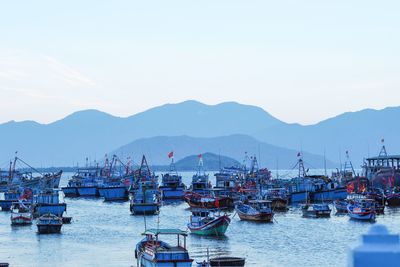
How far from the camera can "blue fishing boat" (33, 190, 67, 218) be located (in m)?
76.9

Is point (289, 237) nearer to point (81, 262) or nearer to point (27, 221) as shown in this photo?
point (81, 262)

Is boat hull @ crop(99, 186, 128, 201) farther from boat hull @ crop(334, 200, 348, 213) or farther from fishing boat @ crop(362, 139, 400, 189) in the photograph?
boat hull @ crop(334, 200, 348, 213)

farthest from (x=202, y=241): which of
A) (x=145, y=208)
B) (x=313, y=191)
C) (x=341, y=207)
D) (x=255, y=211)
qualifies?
(x=313, y=191)

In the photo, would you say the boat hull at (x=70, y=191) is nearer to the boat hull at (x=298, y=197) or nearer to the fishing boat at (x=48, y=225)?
the boat hull at (x=298, y=197)

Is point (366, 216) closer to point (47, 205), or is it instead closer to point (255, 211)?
point (255, 211)

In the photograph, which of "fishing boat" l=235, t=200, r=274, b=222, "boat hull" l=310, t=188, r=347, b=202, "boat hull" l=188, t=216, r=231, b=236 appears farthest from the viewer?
"boat hull" l=310, t=188, r=347, b=202

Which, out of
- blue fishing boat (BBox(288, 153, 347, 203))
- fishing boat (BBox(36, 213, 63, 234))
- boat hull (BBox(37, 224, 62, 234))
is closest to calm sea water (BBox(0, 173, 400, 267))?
boat hull (BBox(37, 224, 62, 234))

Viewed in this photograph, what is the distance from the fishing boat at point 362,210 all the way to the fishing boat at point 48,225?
30.4 meters

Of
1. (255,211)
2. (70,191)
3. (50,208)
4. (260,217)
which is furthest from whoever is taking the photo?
(70,191)

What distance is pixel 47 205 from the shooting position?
252 ft

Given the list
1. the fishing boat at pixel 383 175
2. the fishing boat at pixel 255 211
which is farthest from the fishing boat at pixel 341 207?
the fishing boat at pixel 383 175

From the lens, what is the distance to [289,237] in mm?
63125

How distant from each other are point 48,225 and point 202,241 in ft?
A: 50.0

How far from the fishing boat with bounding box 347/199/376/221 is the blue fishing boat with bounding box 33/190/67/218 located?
1193 inches
